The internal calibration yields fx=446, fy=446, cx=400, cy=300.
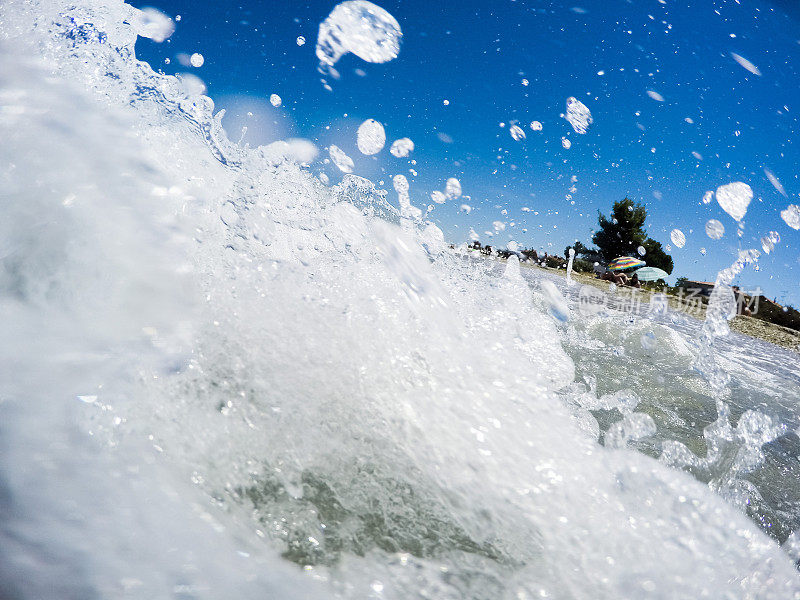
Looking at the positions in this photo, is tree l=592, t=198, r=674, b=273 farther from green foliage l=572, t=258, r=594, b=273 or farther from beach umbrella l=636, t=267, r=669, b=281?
beach umbrella l=636, t=267, r=669, b=281

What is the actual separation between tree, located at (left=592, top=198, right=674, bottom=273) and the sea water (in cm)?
3642

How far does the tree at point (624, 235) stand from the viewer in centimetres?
3459

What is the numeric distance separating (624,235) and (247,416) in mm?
38540

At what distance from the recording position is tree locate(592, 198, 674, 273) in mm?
34594

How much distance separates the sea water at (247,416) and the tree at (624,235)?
119ft

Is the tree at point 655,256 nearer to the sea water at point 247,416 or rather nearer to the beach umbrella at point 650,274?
the beach umbrella at point 650,274

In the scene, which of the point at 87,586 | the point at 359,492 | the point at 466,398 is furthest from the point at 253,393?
the point at 466,398

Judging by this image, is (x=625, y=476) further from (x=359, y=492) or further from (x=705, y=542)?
(x=359, y=492)

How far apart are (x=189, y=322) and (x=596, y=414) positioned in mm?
2068

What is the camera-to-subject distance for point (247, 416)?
47.8 inches

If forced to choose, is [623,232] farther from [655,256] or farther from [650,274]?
[650,274]

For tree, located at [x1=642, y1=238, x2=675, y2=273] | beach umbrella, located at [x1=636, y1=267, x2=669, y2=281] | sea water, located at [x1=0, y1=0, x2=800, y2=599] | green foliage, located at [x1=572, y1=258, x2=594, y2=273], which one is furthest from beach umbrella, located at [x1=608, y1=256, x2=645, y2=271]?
sea water, located at [x1=0, y1=0, x2=800, y2=599]

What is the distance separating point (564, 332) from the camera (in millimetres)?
4535

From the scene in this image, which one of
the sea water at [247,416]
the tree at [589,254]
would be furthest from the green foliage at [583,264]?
the sea water at [247,416]
